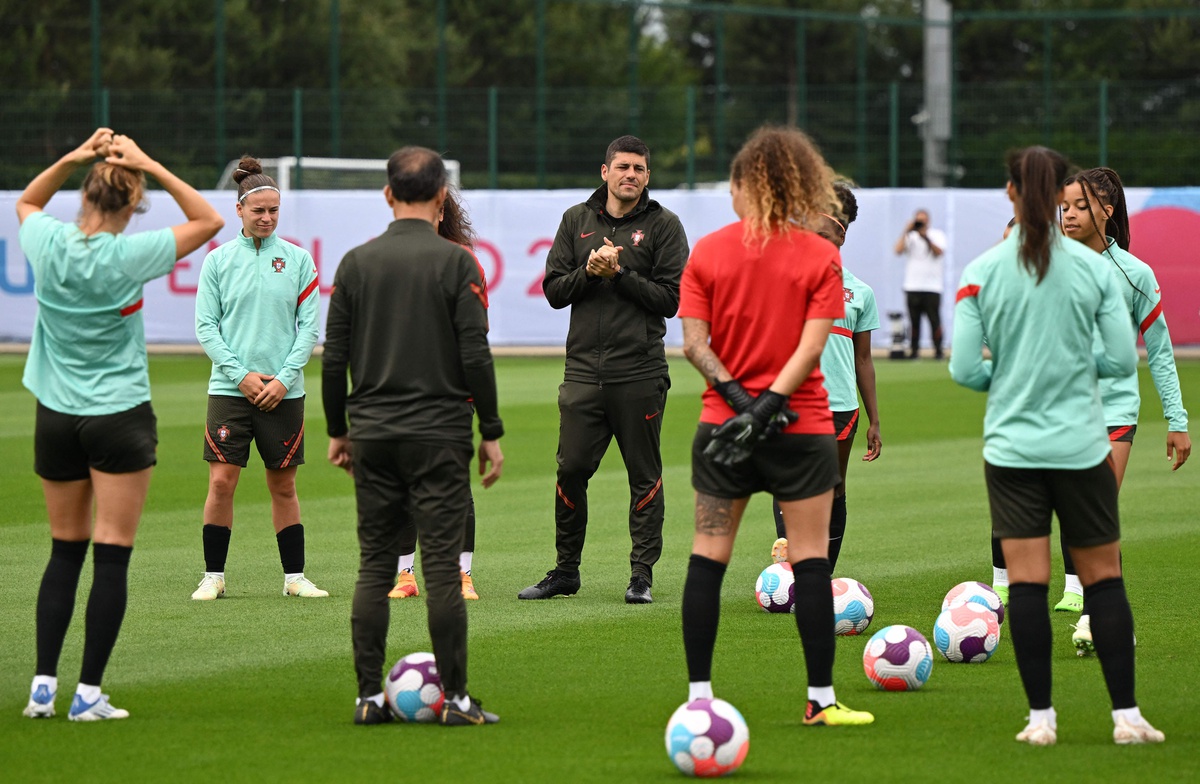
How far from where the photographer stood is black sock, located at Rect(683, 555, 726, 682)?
17.9 ft

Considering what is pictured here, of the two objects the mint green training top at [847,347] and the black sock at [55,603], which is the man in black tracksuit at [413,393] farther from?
the mint green training top at [847,347]

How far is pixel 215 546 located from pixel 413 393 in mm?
3077

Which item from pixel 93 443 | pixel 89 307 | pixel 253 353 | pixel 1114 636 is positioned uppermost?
pixel 89 307

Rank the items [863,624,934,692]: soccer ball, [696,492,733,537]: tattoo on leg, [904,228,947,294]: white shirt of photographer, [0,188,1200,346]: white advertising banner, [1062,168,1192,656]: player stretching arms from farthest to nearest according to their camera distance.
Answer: [0,188,1200,346]: white advertising banner → [904,228,947,294]: white shirt of photographer → [1062,168,1192,656]: player stretching arms → [863,624,934,692]: soccer ball → [696,492,733,537]: tattoo on leg

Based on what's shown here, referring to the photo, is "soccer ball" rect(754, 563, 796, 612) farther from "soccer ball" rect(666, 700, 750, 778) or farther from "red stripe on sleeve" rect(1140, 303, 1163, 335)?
"soccer ball" rect(666, 700, 750, 778)

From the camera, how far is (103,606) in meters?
5.67

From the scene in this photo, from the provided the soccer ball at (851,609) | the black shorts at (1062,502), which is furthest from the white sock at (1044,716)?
the soccer ball at (851,609)

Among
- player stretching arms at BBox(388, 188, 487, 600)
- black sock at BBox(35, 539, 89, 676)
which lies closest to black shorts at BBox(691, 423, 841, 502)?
black sock at BBox(35, 539, 89, 676)

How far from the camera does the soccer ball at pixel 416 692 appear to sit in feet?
18.8

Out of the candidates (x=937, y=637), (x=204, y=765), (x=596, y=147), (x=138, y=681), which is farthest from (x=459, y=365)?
(x=596, y=147)

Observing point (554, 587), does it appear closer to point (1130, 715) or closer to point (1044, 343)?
point (1130, 715)

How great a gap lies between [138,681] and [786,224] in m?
3.12

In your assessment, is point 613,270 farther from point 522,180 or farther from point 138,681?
point 522,180

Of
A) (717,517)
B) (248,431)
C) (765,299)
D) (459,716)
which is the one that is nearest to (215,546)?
(248,431)
